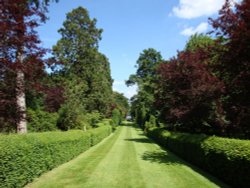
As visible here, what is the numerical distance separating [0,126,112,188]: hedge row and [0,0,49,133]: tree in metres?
0.89

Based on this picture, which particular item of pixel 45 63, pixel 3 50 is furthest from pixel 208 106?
pixel 3 50

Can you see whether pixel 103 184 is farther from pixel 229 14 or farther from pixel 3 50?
pixel 229 14

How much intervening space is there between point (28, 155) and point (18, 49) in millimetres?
3093

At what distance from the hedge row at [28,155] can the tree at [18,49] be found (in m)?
0.89

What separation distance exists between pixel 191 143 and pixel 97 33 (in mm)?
25440

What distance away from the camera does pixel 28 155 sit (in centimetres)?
844

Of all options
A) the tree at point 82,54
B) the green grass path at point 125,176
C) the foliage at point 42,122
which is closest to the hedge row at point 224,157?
the green grass path at point 125,176

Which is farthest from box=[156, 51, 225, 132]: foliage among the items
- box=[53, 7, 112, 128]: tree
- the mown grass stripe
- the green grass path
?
box=[53, 7, 112, 128]: tree

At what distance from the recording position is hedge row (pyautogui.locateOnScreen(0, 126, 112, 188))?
7.05m

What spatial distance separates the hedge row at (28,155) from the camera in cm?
705

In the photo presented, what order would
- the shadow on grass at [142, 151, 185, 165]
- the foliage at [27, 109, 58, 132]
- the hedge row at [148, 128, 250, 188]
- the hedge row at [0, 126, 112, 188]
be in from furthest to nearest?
the foliage at [27, 109, 58, 132] < the shadow on grass at [142, 151, 185, 165] < the hedge row at [148, 128, 250, 188] < the hedge row at [0, 126, 112, 188]

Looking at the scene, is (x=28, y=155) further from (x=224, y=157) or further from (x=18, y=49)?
(x=224, y=157)

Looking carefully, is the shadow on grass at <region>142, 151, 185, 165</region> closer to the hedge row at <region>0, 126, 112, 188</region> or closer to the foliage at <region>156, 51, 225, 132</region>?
the foliage at <region>156, 51, 225, 132</region>

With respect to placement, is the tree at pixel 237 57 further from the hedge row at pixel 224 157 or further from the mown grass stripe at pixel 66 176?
the mown grass stripe at pixel 66 176
